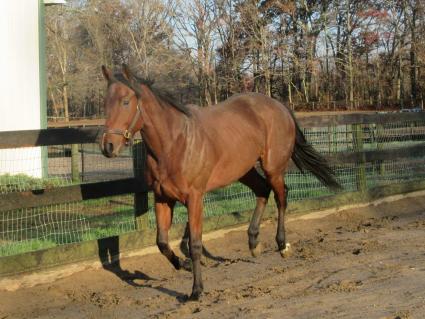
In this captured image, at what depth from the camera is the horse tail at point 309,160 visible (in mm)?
7301

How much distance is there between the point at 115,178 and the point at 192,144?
193 inches

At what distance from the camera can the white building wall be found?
1145cm

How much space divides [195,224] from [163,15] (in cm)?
4547

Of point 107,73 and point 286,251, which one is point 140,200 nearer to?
point 286,251

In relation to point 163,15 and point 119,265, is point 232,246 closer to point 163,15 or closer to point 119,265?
point 119,265

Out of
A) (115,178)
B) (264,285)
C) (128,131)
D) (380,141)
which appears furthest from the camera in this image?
(380,141)

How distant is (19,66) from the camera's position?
38.5 ft

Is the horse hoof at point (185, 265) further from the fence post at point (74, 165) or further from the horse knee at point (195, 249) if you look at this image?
the fence post at point (74, 165)

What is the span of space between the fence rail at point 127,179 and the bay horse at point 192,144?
82 cm

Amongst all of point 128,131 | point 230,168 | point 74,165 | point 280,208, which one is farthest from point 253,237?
point 74,165

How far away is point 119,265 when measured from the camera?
235 inches

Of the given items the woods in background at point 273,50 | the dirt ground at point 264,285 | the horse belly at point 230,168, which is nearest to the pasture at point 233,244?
the dirt ground at point 264,285

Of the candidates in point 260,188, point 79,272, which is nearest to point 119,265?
point 79,272

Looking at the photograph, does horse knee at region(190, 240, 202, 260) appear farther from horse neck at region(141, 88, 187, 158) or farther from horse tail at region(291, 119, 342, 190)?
horse tail at region(291, 119, 342, 190)
